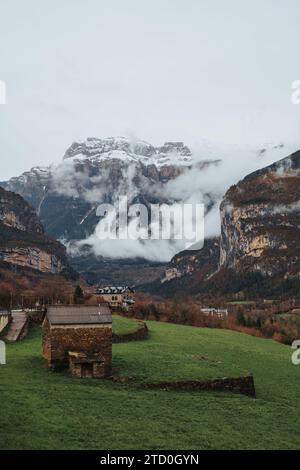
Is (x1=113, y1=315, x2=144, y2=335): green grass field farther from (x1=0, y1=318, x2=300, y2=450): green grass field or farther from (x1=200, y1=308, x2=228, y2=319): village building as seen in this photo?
(x1=200, y1=308, x2=228, y2=319): village building

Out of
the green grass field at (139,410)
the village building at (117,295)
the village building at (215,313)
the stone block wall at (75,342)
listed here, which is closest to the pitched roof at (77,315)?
the stone block wall at (75,342)

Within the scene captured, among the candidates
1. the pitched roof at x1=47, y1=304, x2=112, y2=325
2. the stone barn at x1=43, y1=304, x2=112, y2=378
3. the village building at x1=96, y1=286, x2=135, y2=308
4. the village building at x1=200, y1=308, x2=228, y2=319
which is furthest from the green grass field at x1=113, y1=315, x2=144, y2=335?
the village building at x1=96, y1=286, x2=135, y2=308

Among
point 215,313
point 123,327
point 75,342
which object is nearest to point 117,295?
point 215,313

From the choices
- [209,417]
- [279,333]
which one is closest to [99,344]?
[209,417]

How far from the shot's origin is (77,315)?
3466 centimetres

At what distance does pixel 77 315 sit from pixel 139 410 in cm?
983

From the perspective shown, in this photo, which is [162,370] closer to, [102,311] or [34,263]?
[102,311]

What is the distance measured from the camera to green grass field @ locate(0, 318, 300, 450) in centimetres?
2175

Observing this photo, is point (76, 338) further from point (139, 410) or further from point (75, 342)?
point (139, 410)

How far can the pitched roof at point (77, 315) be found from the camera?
34.2 m

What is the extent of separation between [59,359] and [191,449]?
14.4 m

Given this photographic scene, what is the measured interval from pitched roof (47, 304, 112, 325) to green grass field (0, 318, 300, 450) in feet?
10.6

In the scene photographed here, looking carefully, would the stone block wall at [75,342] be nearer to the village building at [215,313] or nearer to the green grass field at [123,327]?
the green grass field at [123,327]

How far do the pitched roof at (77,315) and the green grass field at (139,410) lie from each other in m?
3.23
